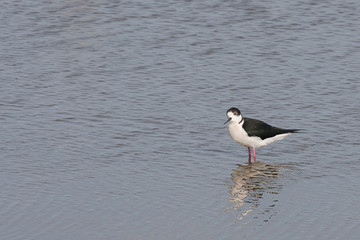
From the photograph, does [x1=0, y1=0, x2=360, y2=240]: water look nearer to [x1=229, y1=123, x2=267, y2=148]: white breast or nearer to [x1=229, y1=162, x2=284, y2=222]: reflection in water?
[x1=229, y1=162, x2=284, y2=222]: reflection in water

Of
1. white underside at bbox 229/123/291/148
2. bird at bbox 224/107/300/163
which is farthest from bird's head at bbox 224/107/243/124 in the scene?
white underside at bbox 229/123/291/148

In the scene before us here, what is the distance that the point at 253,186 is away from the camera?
492 inches

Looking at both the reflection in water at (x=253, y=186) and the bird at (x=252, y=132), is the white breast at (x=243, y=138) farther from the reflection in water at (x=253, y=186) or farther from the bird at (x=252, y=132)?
the reflection in water at (x=253, y=186)

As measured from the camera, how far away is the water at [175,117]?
35.2 ft

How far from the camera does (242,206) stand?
11.3m

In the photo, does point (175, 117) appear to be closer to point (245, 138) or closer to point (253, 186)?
point (245, 138)

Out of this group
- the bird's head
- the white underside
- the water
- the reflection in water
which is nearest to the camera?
the water

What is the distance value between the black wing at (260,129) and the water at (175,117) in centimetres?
35

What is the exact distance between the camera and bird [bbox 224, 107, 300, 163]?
1409 cm

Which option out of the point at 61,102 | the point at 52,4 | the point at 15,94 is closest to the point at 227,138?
the point at 61,102

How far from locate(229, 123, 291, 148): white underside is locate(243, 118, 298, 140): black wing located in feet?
0.19

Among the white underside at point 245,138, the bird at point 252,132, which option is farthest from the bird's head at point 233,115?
the white underside at point 245,138

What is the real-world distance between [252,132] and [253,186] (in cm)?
181

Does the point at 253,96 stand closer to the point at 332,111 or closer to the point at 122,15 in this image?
the point at 332,111
